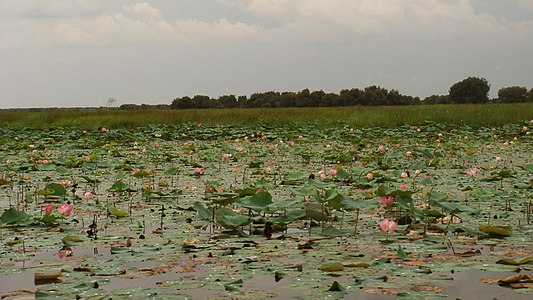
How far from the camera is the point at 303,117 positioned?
1884 centimetres

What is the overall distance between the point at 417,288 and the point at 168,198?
311cm

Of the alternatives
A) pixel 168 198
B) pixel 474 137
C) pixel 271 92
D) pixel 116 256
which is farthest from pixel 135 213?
pixel 271 92

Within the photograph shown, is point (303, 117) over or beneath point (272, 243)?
over

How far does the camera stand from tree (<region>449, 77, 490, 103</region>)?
53.9 meters

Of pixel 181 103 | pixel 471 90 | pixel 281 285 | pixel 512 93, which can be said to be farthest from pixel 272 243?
pixel 512 93

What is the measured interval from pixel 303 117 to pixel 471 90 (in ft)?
132

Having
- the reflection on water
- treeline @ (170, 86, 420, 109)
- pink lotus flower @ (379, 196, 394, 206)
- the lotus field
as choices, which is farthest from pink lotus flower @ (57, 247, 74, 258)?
treeline @ (170, 86, 420, 109)

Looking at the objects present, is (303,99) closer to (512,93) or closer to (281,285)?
(512,93)

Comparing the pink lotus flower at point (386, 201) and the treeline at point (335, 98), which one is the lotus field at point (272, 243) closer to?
Answer: the pink lotus flower at point (386, 201)

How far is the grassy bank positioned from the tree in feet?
124

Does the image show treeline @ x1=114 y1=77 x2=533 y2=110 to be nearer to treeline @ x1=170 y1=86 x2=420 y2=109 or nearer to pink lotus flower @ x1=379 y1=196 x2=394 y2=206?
treeline @ x1=170 y1=86 x2=420 y2=109

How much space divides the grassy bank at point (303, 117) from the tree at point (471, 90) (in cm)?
3779

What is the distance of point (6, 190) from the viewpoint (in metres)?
5.93

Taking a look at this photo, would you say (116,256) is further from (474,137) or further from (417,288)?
(474,137)
